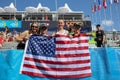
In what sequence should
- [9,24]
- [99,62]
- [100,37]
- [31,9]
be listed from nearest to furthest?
1. [99,62]
2. [100,37]
3. [9,24]
4. [31,9]

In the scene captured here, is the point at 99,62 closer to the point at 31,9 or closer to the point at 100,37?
the point at 100,37

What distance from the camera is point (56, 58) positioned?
7648 millimetres

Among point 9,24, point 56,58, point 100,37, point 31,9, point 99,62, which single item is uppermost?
point 31,9

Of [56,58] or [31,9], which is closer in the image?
[56,58]

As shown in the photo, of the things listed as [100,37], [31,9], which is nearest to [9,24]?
[31,9]

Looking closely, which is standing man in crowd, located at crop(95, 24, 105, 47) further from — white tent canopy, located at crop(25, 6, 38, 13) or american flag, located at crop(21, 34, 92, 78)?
white tent canopy, located at crop(25, 6, 38, 13)

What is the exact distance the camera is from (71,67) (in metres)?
7.67

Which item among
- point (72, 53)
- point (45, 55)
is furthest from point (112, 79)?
point (45, 55)

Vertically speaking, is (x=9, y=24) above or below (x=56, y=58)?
above

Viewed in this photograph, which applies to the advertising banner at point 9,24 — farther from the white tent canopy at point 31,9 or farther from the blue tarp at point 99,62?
the blue tarp at point 99,62

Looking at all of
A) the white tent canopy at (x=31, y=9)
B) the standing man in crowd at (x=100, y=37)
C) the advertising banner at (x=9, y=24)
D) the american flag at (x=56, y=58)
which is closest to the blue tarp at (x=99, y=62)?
the american flag at (x=56, y=58)

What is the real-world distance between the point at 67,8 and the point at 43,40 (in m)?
58.2

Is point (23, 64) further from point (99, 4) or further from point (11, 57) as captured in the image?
point (99, 4)

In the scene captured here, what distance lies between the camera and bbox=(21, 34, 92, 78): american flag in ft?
24.9
